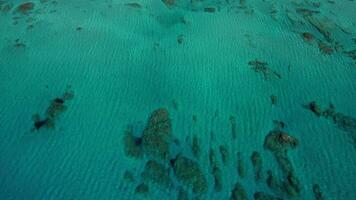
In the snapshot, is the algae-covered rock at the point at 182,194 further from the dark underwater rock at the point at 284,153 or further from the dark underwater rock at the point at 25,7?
the dark underwater rock at the point at 25,7

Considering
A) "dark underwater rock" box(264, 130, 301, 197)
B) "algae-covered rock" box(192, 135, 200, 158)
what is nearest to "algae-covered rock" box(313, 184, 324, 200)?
"dark underwater rock" box(264, 130, 301, 197)

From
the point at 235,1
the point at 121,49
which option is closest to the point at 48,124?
the point at 121,49

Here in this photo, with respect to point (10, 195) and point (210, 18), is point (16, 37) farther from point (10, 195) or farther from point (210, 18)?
point (210, 18)

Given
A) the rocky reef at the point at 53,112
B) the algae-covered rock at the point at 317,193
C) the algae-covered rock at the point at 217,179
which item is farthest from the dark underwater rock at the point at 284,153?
the rocky reef at the point at 53,112

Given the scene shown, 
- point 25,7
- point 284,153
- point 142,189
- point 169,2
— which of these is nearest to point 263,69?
point 284,153

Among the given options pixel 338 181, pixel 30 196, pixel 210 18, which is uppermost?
pixel 210 18
